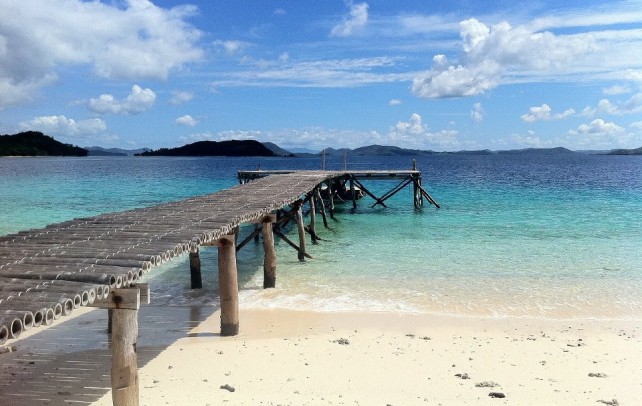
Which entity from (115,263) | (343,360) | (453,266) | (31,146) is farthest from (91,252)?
(31,146)

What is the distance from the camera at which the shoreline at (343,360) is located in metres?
7.15

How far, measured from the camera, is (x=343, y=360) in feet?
27.8

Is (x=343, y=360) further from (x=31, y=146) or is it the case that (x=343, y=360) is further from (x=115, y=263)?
(x=31, y=146)

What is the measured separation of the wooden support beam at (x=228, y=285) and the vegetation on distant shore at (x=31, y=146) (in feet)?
544

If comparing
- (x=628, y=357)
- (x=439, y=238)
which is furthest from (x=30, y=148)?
(x=628, y=357)

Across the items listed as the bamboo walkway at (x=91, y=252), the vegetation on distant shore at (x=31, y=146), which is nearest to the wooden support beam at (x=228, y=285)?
the bamboo walkway at (x=91, y=252)

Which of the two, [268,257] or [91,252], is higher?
[91,252]

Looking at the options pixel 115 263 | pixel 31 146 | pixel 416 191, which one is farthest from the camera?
pixel 31 146

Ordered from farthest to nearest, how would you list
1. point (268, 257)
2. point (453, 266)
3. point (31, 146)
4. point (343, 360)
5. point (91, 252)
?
point (31, 146) → point (453, 266) → point (268, 257) → point (343, 360) → point (91, 252)

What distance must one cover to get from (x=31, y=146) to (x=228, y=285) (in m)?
176

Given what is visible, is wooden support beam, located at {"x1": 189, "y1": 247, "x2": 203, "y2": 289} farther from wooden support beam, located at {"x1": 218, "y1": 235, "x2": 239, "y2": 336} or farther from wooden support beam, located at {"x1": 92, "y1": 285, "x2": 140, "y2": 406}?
wooden support beam, located at {"x1": 92, "y1": 285, "x2": 140, "y2": 406}

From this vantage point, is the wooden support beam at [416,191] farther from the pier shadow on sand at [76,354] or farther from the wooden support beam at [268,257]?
the pier shadow on sand at [76,354]

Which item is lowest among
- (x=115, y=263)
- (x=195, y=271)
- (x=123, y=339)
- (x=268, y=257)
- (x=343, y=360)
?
(x=343, y=360)

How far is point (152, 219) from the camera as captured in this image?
32.7 ft
